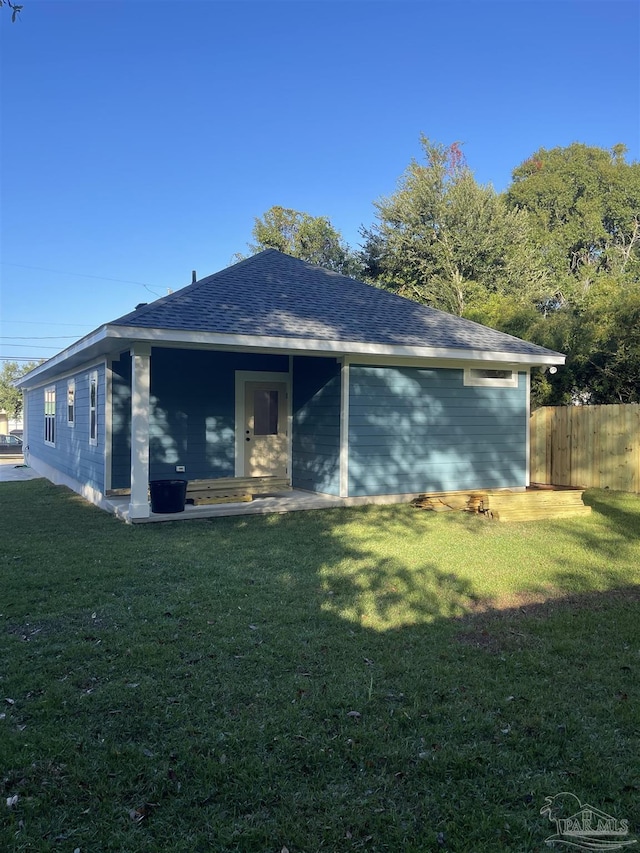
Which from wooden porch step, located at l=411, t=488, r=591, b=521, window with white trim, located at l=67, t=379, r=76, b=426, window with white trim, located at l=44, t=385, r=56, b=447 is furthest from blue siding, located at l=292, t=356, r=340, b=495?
window with white trim, located at l=44, t=385, r=56, b=447

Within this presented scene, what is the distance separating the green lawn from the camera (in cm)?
246

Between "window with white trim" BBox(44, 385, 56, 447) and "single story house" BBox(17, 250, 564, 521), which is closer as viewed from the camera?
"single story house" BBox(17, 250, 564, 521)

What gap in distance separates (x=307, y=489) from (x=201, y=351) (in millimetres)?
3231

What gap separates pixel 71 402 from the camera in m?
13.6

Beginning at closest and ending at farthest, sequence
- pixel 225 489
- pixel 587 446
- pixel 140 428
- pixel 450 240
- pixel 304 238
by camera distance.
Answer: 1. pixel 140 428
2. pixel 225 489
3. pixel 587 446
4. pixel 450 240
5. pixel 304 238

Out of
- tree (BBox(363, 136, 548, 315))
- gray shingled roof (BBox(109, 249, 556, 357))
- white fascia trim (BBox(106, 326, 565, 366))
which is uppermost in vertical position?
tree (BBox(363, 136, 548, 315))

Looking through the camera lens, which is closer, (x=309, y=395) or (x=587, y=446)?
(x=309, y=395)

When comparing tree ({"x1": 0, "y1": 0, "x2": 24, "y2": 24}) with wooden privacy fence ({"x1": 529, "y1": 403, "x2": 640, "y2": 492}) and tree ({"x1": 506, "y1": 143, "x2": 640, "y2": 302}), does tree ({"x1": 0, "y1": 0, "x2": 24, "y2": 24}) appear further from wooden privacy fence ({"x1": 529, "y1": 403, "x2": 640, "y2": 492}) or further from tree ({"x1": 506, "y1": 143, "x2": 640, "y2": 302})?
tree ({"x1": 506, "y1": 143, "x2": 640, "y2": 302})

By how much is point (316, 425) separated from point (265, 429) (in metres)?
1.24

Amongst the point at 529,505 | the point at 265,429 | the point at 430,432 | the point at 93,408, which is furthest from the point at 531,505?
the point at 93,408

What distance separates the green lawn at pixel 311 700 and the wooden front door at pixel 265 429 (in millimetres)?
5142

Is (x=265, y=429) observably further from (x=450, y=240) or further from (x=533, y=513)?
(x=450, y=240)

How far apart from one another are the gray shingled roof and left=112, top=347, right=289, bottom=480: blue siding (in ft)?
4.49

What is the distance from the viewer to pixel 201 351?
11.2 meters
